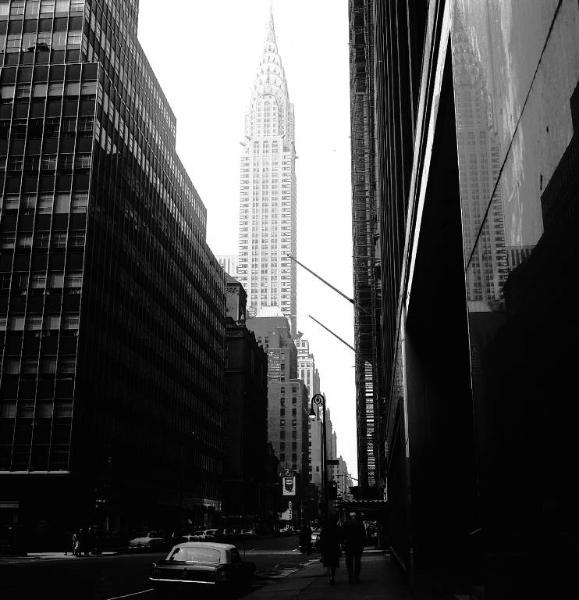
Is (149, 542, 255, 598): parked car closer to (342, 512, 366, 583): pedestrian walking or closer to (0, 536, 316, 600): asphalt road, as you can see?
(0, 536, 316, 600): asphalt road

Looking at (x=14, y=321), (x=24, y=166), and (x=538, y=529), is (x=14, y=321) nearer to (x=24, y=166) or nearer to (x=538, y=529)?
(x=24, y=166)

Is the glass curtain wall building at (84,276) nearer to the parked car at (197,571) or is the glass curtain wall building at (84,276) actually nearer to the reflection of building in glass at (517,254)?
the parked car at (197,571)

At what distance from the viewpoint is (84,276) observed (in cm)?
6306

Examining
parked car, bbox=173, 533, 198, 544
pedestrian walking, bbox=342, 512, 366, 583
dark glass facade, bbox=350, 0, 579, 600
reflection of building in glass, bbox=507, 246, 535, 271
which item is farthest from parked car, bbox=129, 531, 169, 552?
reflection of building in glass, bbox=507, 246, 535, 271

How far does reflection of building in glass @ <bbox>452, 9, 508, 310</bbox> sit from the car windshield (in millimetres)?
11858

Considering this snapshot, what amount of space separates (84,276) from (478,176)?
6039 cm

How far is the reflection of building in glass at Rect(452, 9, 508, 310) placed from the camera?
514 cm

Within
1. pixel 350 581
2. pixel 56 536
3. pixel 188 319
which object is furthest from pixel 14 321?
pixel 350 581

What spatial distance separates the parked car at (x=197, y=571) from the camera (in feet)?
49.4

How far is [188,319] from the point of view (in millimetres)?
96875

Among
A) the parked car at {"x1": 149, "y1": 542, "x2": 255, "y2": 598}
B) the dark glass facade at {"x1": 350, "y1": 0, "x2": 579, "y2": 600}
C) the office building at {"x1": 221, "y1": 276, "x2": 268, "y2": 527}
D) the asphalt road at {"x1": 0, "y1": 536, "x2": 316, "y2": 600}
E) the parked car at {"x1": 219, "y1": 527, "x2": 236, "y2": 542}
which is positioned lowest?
the parked car at {"x1": 219, "y1": 527, "x2": 236, "y2": 542}

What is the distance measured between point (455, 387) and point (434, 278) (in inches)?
140

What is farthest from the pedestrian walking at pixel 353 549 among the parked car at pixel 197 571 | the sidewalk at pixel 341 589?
the parked car at pixel 197 571

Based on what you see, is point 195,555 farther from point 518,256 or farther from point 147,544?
point 147,544
